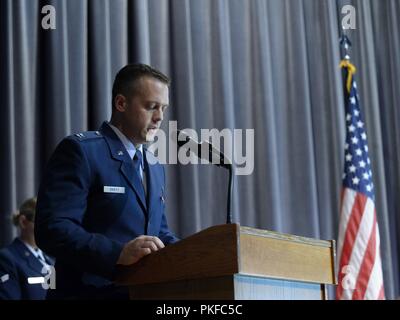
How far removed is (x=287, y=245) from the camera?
6.03 feet

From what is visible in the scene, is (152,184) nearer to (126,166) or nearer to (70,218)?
(126,166)

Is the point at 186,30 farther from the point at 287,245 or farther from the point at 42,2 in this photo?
the point at 287,245

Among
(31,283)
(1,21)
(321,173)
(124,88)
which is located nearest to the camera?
(124,88)

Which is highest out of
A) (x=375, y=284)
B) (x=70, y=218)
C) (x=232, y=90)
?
(x=232, y=90)

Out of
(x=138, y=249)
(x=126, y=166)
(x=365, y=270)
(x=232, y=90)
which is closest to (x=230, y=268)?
(x=138, y=249)

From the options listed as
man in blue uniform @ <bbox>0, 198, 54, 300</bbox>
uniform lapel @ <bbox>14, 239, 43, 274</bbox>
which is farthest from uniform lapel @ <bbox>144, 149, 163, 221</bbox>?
uniform lapel @ <bbox>14, 239, 43, 274</bbox>

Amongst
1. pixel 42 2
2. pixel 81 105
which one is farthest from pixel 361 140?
pixel 42 2

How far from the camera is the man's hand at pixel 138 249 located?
1810 millimetres

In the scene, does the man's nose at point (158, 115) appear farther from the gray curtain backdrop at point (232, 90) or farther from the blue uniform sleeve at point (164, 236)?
the gray curtain backdrop at point (232, 90)

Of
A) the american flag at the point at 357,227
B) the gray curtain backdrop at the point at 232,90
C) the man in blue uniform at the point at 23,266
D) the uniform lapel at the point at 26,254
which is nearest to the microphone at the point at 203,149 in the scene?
the man in blue uniform at the point at 23,266

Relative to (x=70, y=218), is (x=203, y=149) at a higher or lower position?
higher

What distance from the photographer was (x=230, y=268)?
165cm

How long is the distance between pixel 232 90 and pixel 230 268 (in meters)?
3.46

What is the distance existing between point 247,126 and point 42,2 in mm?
1613
